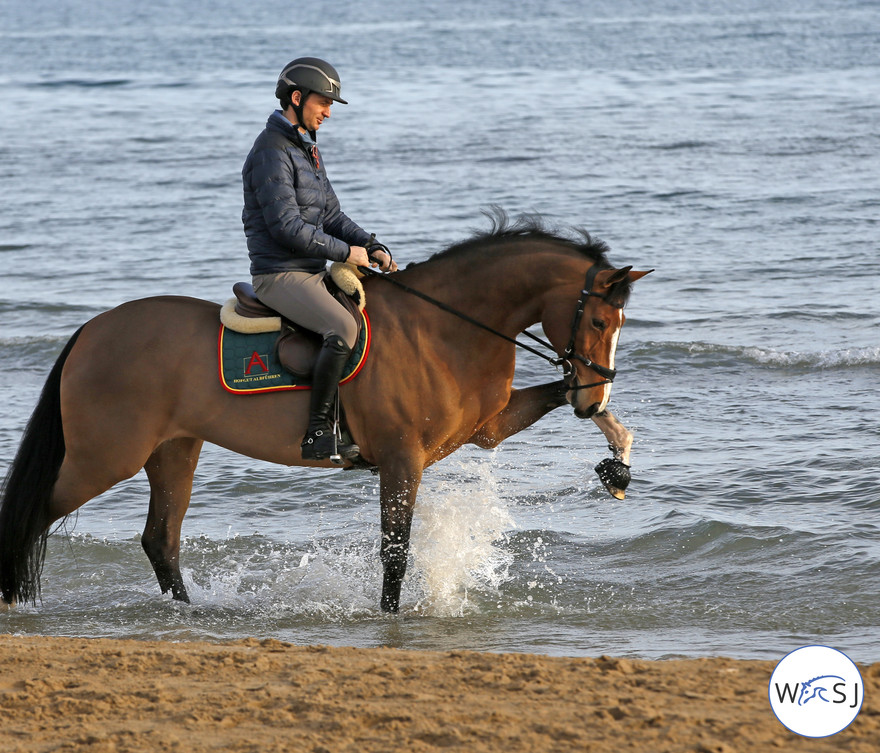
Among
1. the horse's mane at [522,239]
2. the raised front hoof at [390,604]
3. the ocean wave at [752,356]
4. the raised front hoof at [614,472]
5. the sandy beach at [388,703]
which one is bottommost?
the raised front hoof at [390,604]

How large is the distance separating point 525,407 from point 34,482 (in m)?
2.91

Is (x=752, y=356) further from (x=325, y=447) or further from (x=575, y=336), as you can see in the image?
(x=325, y=447)

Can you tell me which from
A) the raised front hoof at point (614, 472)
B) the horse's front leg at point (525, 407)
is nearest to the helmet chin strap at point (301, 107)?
the horse's front leg at point (525, 407)

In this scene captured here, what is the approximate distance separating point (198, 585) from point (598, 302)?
3343mm

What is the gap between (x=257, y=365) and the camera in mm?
6348

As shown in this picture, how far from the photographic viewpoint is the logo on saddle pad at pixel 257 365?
6316 mm

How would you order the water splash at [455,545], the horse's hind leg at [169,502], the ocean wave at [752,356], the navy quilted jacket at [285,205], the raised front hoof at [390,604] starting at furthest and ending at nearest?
the ocean wave at [752,356], the water splash at [455,545], the horse's hind leg at [169,502], the raised front hoof at [390,604], the navy quilted jacket at [285,205]

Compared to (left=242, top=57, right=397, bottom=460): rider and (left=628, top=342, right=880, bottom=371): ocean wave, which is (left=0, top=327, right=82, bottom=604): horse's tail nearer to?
(left=242, top=57, right=397, bottom=460): rider

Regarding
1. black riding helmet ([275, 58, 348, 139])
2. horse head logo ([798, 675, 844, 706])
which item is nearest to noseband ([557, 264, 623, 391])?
black riding helmet ([275, 58, 348, 139])

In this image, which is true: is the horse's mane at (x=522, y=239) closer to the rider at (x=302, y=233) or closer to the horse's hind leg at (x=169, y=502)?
the rider at (x=302, y=233)

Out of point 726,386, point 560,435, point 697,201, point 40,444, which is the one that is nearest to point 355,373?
point 40,444

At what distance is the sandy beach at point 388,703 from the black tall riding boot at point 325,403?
1.27 m

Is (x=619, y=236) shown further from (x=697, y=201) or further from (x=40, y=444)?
(x=40, y=444)

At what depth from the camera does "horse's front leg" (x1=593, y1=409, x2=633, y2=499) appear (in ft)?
20.8
